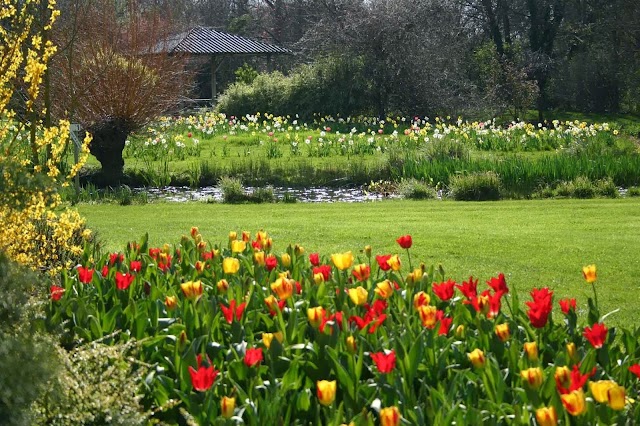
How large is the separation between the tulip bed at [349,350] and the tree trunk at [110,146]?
12209 millimetres

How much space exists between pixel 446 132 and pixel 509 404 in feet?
57.0

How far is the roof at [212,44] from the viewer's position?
33156mm

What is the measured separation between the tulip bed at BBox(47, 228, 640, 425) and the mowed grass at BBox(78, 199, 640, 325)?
1.66 m

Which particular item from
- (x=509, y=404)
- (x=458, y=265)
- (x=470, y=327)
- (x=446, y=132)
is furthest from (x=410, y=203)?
(x=509, y=404)

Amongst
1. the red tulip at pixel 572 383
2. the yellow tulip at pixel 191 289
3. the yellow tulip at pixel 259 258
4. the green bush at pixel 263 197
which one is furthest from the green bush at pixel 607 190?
the red tulip at pixel 572 383

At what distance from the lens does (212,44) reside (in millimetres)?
34531

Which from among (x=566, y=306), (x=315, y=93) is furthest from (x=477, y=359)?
(x=315, y=93)

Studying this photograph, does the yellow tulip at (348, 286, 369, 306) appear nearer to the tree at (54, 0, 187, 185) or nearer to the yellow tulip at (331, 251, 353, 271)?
the yellow tulip at (331, 251, 353, 271)

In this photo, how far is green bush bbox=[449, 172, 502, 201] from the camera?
47.9 ft

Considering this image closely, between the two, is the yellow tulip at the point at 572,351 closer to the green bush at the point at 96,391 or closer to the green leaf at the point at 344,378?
the green leaf at the point at 344,378

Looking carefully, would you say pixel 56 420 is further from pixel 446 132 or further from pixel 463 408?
pixel 446 132

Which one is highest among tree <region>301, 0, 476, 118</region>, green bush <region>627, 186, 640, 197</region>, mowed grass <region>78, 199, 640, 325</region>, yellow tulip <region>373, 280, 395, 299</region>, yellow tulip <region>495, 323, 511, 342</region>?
tree <region>301, 0, 476, 118</region>

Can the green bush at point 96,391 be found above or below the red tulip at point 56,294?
below

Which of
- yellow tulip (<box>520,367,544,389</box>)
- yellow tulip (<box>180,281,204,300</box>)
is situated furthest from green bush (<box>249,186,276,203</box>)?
yellow tulip (<box>520,367,544,389</box>)
